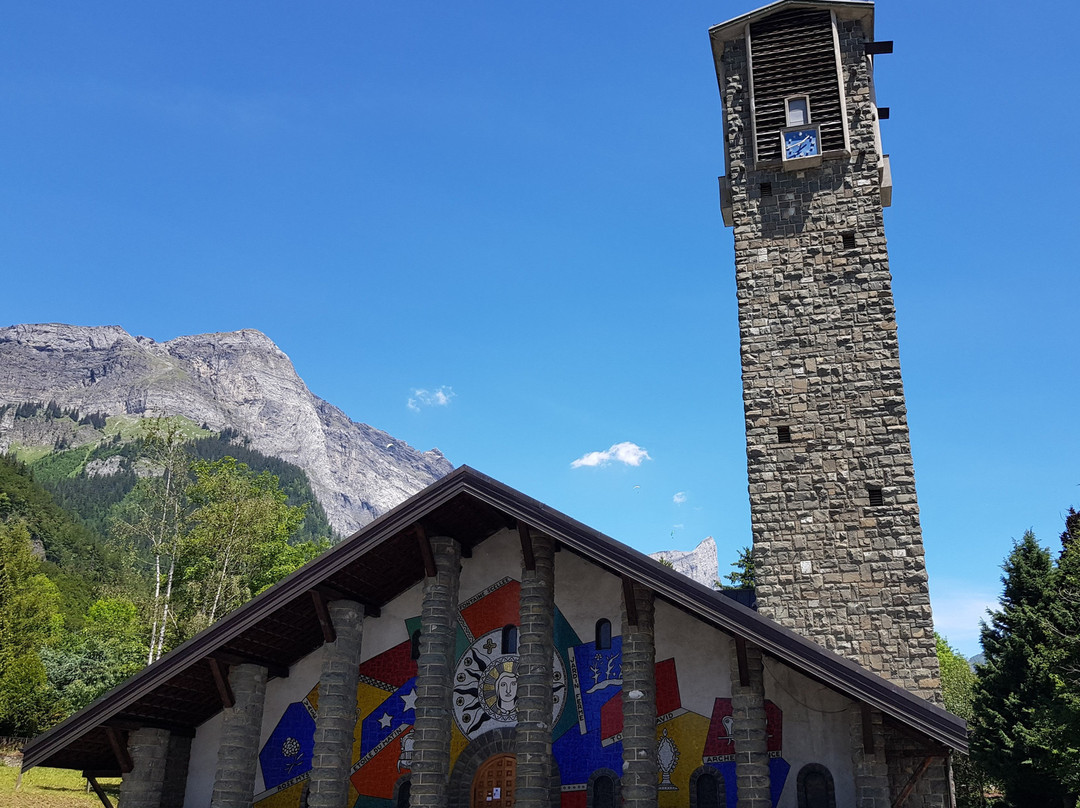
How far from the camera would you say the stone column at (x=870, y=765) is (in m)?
13.5

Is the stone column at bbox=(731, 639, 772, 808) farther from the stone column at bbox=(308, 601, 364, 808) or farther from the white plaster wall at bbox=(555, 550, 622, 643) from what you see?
the stone column at bbox=(308, 601, 364, 808)

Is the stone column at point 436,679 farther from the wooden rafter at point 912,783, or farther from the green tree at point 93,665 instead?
the green tree at point 93,665

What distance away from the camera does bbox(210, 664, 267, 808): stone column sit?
15.9m

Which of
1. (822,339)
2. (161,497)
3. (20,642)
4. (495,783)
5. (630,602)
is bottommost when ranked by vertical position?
(495,783)

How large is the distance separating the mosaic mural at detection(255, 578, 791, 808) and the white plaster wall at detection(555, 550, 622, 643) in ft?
0.79

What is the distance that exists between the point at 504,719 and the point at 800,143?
47.5 ft

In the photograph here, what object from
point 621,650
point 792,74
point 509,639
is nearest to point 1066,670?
point 621,650

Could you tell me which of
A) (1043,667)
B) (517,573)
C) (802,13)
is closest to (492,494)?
(517,573)

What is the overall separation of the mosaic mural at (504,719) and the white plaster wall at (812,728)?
18 cm

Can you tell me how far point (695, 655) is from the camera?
1548 centimetres

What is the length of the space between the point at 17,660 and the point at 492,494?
110ft

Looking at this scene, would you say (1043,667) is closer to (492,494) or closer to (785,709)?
(785,709)

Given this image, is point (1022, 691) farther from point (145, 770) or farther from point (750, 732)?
point (145, 770)

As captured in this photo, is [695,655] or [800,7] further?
[800,7]
